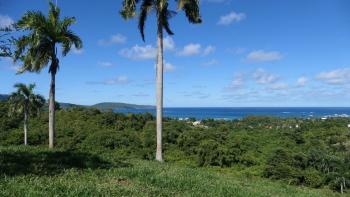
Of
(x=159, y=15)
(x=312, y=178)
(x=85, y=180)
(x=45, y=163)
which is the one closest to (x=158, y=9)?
(x=159, y=15)

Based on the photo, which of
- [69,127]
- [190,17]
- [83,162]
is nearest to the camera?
[83,162]

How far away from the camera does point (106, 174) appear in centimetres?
1152

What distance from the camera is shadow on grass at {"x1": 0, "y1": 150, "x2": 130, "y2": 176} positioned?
10656 millimetres

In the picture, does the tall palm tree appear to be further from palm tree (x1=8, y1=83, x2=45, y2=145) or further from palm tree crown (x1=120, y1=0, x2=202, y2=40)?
palm tree (x1=8, y1=83, x2=45, y2=145)

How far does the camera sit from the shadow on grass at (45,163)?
10656mm

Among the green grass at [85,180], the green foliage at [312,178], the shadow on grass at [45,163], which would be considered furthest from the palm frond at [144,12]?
the green foliage at [312,178]

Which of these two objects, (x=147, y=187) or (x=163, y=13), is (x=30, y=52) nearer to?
(x=163, y=13)

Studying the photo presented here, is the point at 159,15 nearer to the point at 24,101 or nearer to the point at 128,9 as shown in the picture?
the point at 128,9

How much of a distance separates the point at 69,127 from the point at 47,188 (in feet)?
220

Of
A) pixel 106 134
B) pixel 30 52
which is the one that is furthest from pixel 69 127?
pixel 30 52

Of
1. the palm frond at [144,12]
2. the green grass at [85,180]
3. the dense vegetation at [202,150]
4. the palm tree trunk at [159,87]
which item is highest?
the palm frond at [144,12]

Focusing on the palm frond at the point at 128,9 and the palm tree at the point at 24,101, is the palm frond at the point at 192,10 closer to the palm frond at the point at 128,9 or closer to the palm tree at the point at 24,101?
the palm frond at the point at 128,9

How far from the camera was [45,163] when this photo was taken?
1238 centimetres

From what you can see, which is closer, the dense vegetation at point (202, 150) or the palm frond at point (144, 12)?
the palm frond at point (144, 12)
